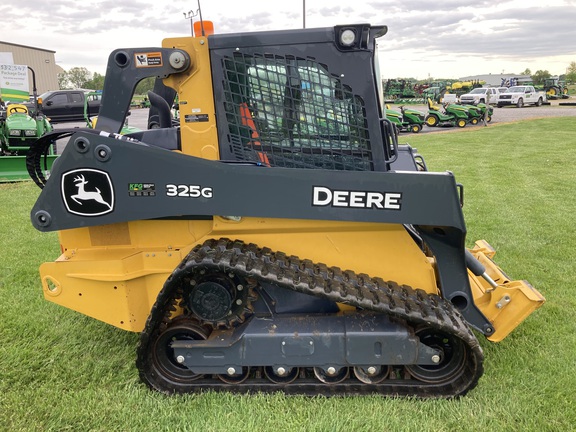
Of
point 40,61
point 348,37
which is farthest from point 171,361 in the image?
point 40,61

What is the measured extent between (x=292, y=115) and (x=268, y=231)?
76 centimetres

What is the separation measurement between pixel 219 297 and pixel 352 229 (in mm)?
956

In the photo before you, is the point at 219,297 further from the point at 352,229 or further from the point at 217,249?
the point at 352,229

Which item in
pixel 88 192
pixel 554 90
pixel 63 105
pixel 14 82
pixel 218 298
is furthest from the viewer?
pixel 554 90

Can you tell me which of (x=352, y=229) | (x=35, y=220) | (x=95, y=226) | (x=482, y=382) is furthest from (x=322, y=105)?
(x=482, y=382)

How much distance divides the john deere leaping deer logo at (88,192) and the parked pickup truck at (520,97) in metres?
39.6

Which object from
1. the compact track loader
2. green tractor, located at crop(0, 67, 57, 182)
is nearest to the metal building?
green tractor, located at crop(0, 67, 57, 182)

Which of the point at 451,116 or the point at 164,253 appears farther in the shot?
the point at 451,116

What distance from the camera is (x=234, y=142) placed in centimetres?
312

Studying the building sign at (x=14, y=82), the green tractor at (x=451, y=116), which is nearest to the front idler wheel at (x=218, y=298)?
the building sign at (x=14, y=82)

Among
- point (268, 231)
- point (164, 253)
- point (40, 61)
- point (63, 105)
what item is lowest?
point (164, 253)

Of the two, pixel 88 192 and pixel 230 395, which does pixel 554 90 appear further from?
pixel 88 192

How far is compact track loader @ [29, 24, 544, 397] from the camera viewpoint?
2.94m

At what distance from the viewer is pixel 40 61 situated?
6838 cm
